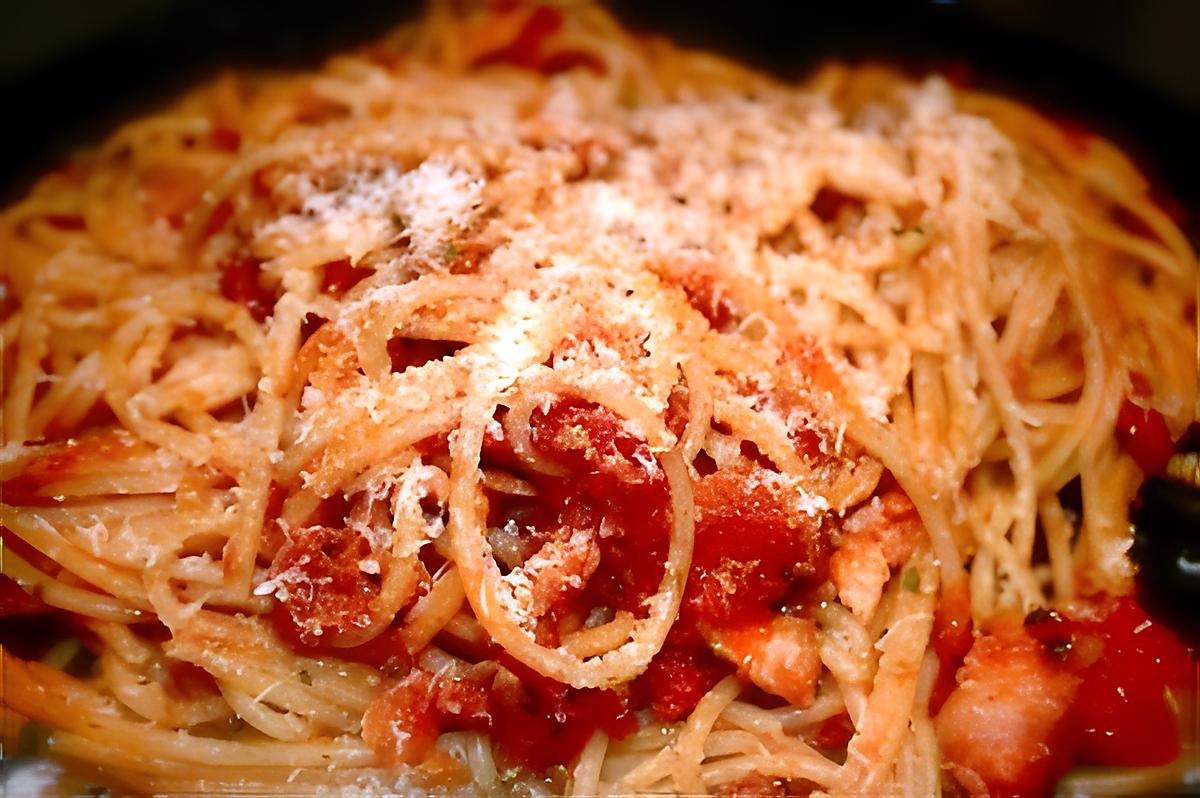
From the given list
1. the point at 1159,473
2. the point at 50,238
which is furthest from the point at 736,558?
the point at 50,238

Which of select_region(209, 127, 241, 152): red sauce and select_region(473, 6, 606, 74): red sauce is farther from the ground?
select_region(473, 6, 606, 74): red sauce

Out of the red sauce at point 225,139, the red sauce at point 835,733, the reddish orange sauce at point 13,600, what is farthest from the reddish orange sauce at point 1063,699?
the red sauce at point 225,139

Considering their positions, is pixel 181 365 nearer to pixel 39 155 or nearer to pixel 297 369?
pixel 297 369

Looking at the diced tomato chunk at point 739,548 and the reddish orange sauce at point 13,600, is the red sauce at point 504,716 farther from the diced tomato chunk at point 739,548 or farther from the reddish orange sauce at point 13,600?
the reddish orange sauce at point 13,600

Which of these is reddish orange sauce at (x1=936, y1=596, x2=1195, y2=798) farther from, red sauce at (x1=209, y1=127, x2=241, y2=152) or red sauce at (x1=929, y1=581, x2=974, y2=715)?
red sauce at (x1=209, y1=127, x2=241, y2=152)

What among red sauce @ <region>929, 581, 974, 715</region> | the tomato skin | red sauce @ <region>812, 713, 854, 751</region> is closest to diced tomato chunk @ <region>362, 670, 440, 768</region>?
red sauce @ <region>812, 713, 854, 751</region>

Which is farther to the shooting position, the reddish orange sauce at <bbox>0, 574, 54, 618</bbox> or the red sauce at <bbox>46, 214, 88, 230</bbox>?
the red sauce at <bbox>46, 214, 88, 230</bbox>
